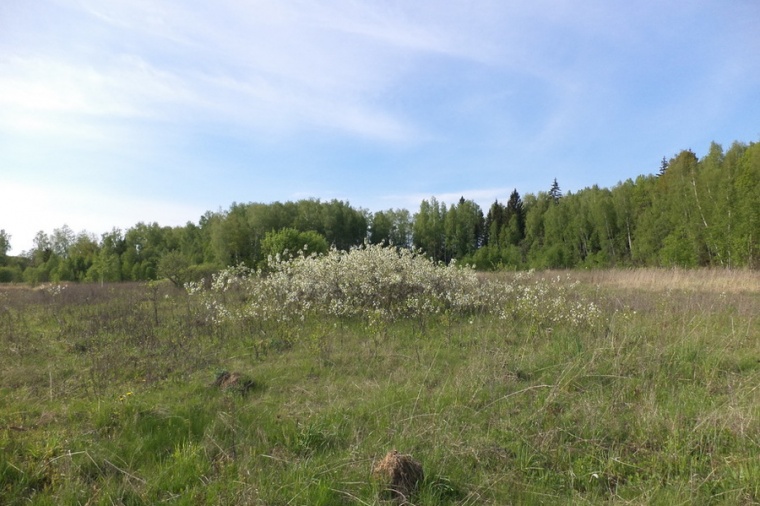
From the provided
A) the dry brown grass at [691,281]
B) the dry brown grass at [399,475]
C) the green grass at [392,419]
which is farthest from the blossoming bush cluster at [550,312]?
the dry brown grass at [691,281]

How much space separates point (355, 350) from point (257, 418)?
8.97 ft

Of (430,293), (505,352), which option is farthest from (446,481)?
(430,293)

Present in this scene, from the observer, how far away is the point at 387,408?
443 cm

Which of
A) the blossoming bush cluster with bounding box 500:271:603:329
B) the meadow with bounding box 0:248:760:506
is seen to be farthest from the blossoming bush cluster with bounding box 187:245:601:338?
the meadow with bounding box 0:248:760:506

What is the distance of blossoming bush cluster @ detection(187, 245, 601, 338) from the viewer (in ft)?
29.9

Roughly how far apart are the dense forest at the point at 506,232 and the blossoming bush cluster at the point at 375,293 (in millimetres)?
8209

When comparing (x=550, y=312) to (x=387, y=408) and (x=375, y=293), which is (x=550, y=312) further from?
(x=387, y=408)

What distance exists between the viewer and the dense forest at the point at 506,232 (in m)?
26.2

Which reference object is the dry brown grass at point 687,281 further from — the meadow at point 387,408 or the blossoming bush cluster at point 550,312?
the meadow at point 387,408

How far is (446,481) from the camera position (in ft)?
10.2

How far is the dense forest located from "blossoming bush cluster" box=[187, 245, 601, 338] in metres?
8.21

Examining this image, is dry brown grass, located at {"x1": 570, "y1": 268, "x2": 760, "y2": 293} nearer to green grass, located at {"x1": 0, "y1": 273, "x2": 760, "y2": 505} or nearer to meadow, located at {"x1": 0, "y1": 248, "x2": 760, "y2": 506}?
meadow, located at {"x1": 0, "y1": 248, "x2": 760, "y2": 506}

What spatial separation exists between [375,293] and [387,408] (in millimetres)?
5413

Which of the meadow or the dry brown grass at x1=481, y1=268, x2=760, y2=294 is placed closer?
the meadow
